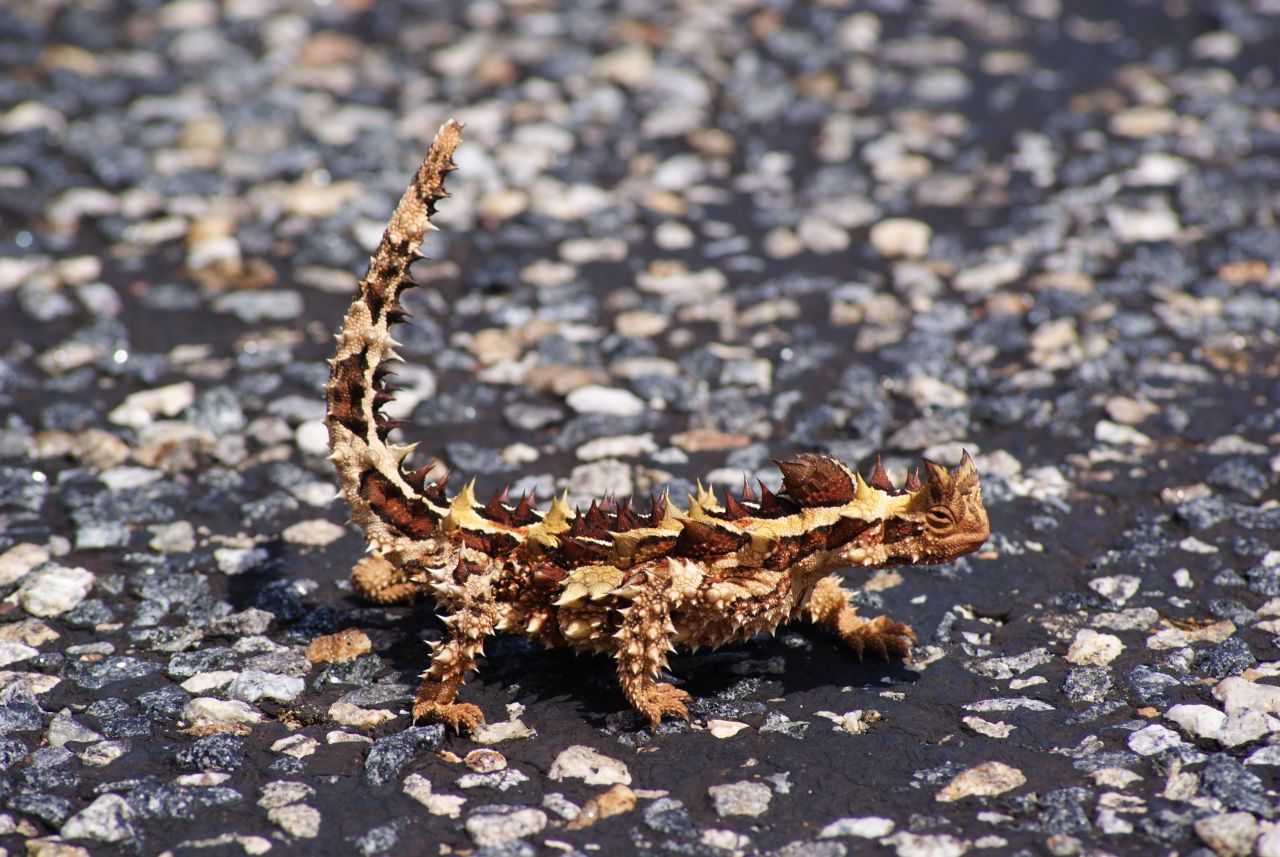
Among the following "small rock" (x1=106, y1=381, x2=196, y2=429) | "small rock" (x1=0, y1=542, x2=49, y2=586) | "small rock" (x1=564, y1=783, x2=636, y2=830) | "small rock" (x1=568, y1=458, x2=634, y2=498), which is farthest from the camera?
"small rock" (x1=106, y1=381, x2=196, y2=429)

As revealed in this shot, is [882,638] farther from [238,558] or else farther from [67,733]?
[67,733]

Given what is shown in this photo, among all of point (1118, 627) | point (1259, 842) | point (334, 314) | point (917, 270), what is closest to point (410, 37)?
point (334, 314)

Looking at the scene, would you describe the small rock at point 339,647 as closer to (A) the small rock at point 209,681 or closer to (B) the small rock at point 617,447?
(A) the small rock at point 209,681

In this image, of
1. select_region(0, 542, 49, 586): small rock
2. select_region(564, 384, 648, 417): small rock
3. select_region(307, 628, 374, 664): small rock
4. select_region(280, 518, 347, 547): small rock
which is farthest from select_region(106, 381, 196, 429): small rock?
select_region(307, 628, 374, 664): small rock

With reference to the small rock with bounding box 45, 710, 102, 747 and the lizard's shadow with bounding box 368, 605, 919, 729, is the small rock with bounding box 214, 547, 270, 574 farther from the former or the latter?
the small rock with bounding box 45, 710, 102, 747

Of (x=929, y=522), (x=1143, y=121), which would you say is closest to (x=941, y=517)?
(x=929, y=522)

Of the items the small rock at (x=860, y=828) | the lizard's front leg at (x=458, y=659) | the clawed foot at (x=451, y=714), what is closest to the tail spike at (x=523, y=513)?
Result: the lizard's front leg at (x=458, y=659)

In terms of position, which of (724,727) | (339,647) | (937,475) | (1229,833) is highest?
(937,475)
